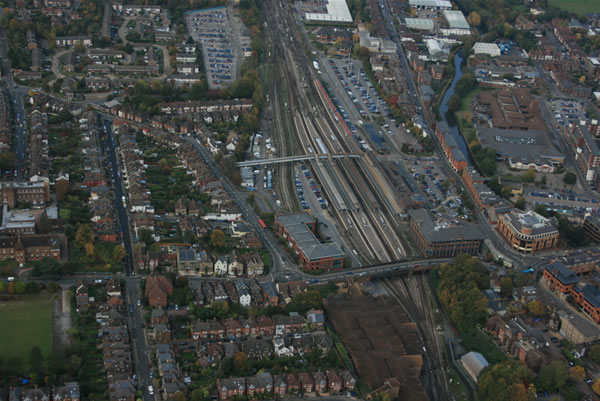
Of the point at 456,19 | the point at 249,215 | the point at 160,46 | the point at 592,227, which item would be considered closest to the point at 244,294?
the point at 249,215

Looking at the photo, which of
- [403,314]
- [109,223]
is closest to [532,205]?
[403,314]

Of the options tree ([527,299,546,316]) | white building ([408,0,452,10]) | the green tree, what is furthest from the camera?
white building ([408,0,452,10])

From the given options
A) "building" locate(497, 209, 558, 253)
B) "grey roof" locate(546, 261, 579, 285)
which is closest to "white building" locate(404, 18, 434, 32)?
"building" locate(497, 209, 558, 253)

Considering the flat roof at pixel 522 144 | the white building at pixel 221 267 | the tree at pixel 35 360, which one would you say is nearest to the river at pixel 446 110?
the flat roof at pixel 522 144

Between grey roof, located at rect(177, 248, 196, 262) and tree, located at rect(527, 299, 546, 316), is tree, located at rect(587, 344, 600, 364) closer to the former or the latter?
tree, located at rect(527, 299, 546, 316)

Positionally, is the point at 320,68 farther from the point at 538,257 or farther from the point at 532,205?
the point at 538,257

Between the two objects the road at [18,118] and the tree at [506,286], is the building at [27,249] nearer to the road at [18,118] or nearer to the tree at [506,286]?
the road at [18,118]

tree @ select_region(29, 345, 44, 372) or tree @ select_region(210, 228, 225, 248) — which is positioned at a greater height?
tree @ select_region(29, 345, 44, 372)
